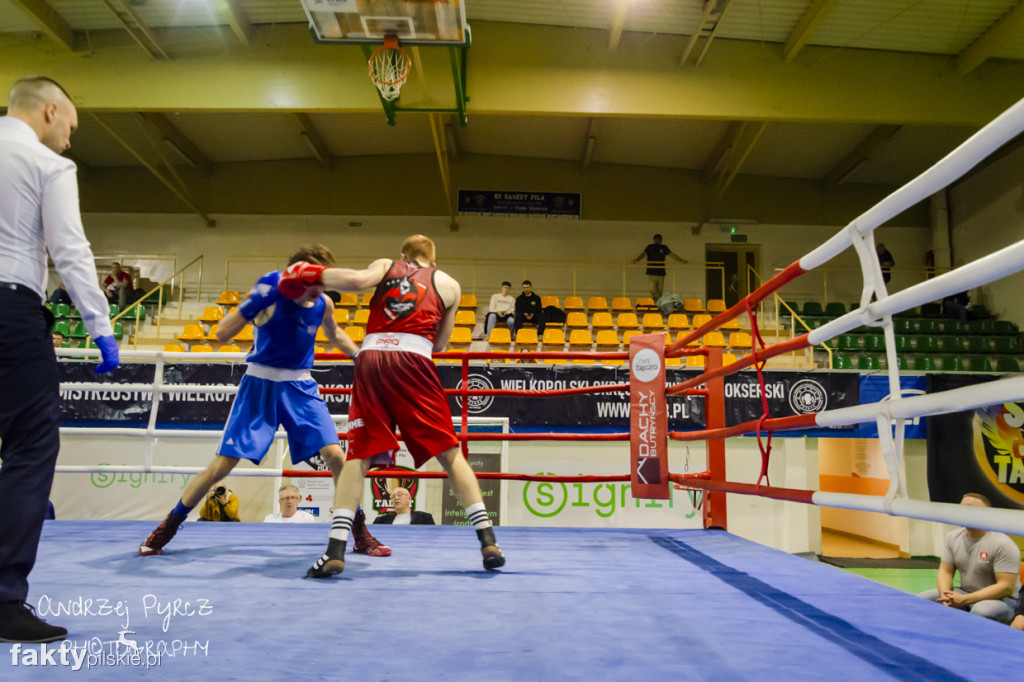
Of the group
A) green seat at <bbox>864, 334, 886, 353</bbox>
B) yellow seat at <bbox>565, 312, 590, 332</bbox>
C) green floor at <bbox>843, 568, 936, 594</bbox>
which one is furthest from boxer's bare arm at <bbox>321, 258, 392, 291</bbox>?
green seat at <bbox>864, 334, 886, 353</bbox>

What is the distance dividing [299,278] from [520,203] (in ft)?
35.5

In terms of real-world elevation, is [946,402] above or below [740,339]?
below

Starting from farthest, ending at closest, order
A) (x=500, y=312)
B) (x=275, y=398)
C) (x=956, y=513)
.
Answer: (x=500, y=312) → (x=275, y=398) → (x=956, y=513)

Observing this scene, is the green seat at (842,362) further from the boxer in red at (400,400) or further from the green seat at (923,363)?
the boxer in red at (400,400)

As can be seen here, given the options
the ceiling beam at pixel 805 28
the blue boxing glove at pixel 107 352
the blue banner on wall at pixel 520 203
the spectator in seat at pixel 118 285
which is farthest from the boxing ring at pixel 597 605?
the blue banner on wall at pixel 520 203

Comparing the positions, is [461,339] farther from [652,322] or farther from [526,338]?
[652,322]

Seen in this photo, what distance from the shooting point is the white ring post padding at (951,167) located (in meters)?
1.07

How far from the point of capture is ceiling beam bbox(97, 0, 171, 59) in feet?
25.3

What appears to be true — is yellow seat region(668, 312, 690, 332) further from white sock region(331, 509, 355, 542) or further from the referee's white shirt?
the referee's white shirt

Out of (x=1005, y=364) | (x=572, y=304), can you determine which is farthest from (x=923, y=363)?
(x=572, y=304)

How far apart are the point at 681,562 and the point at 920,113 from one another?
8.57 m

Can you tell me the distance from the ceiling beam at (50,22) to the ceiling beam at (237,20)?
2031mm

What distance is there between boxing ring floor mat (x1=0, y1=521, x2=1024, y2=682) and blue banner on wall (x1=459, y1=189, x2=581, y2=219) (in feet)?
A: 34.3

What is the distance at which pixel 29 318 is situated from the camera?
1467 millimetres
